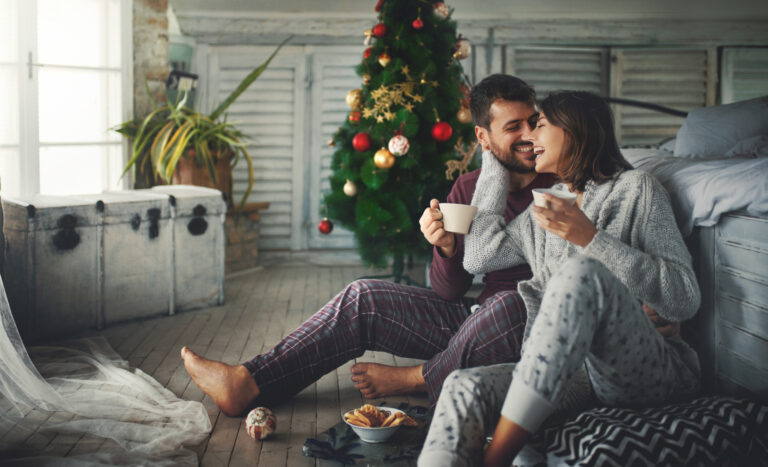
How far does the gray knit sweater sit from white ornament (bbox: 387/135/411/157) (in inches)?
56.8

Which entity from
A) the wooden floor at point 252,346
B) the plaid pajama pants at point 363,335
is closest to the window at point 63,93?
the wooden floor at point 252,346

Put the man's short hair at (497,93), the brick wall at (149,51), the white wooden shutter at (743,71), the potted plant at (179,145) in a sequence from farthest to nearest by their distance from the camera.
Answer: the white wooden shutter at (743,71) → the brick wall at (149,51) → the potted plant at (179,145) → the man's short hair at (497,93)

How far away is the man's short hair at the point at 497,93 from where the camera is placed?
6.50 ft

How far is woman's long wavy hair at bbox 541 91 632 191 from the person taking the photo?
1588mm

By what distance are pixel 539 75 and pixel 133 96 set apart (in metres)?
2.83

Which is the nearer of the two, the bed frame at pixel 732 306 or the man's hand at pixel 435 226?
the bed frame at pixel 732 306

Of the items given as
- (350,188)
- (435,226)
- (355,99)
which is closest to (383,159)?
(350,188)

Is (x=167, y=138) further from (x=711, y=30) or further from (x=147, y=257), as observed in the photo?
(x=711, y=30)

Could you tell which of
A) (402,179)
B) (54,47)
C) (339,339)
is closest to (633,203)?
(339,339)

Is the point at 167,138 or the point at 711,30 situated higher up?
the point at 711,30

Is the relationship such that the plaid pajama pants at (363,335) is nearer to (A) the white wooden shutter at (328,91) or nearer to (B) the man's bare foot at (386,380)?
(B) the man's bare foot at (386,380)

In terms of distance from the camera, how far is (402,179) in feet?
11.2

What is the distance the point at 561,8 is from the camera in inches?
188

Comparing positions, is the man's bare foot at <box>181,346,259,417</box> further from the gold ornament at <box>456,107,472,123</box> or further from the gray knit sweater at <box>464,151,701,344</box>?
the gold ornament at <box>456,107,472,123</box>
